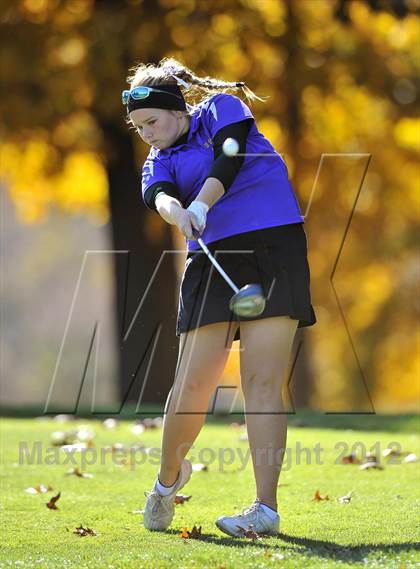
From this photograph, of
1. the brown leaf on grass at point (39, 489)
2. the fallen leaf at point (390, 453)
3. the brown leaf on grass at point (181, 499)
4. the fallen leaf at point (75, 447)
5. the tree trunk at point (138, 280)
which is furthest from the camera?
the tree trunk at point (138, 280)

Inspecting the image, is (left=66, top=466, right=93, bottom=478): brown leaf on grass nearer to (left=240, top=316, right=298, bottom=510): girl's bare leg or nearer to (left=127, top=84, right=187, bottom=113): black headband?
(left=240, top=316, right=298, bottom=510): girl's bare leg

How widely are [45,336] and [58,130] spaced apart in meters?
39.6

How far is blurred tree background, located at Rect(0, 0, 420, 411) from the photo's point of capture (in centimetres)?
1223

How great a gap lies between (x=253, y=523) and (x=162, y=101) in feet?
5.75

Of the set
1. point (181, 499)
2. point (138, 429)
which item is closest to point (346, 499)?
point (181, 499)

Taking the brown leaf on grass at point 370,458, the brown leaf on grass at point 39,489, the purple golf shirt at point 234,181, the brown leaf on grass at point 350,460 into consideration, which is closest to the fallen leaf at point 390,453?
the brown leaf on grass at point 370,458

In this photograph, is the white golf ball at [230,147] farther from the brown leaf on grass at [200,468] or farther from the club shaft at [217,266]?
the brown leaf on grass at [200,468]

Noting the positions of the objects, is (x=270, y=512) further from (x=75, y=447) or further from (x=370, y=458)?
(x=75, y=447)

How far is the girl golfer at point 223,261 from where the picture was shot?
14.2 feet

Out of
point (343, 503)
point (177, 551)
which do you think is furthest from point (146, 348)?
point (177, 551)

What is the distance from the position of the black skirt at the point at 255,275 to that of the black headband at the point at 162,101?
1.99 feet

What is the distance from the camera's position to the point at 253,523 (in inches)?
169

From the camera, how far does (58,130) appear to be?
12930 millimetres

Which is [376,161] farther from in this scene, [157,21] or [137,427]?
[137,427]
